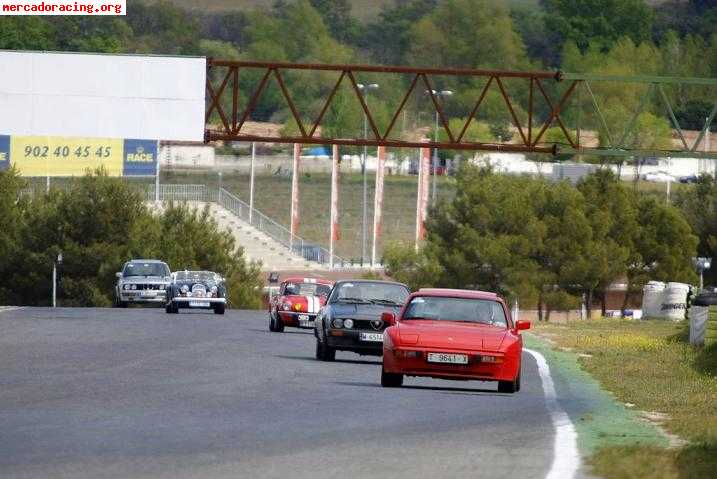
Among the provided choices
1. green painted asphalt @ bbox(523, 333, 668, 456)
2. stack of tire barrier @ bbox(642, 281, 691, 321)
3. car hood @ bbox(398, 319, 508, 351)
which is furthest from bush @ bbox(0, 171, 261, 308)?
car hood @ bbox(398, 319, 508, 351)

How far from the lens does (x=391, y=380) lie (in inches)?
939

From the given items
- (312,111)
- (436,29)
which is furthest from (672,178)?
(436,29)

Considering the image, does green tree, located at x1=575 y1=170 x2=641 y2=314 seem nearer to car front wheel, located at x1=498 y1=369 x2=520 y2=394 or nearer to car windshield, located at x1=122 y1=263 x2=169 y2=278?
car windshield, located at x1=122 y1=263 x2=169 y2=278

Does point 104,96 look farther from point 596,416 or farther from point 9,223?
point 9,223

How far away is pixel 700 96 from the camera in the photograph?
552 feet

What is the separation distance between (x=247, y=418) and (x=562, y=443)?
339cm

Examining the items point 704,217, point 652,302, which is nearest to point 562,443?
point 652,302

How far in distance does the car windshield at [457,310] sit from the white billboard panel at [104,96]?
955 inches

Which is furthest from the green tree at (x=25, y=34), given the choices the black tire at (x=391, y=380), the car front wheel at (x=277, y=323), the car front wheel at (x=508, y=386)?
→ the car front wheel at (x=508, y=386)

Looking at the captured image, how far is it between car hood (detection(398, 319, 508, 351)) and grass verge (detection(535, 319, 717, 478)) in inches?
66.2

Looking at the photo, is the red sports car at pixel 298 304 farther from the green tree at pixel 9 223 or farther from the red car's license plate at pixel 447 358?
the green tree at pixel 9 223

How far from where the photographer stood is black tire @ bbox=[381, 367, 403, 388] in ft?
78.0

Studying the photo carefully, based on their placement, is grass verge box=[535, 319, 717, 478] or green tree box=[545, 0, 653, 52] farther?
green tree box=[545, 0, 653, 52]

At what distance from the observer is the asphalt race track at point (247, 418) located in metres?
14.5
